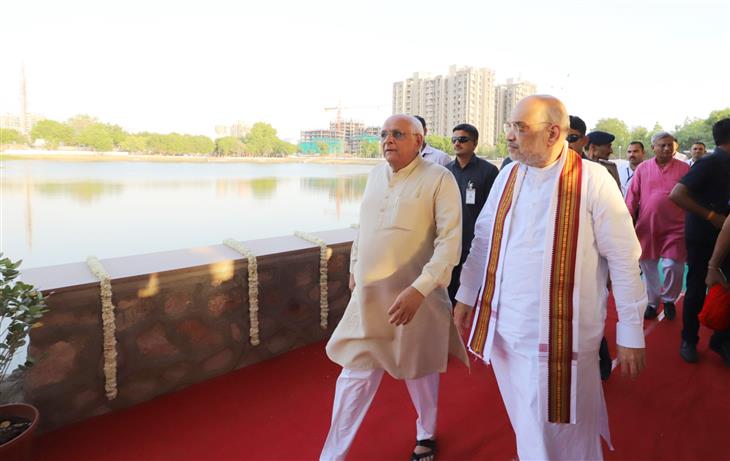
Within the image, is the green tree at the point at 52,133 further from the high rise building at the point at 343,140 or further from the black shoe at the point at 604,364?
the high rise building at the point at 343,140

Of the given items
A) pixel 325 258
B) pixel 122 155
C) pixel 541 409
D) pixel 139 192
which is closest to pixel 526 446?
pixel 541 409

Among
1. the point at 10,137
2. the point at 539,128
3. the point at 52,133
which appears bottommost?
the point at 539,128

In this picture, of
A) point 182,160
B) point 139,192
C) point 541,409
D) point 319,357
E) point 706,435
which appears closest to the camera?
point 541,409

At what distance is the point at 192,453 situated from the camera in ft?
6.60

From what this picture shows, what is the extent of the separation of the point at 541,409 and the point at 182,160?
901 centimetres

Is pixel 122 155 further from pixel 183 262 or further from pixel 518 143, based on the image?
pixel 518 143

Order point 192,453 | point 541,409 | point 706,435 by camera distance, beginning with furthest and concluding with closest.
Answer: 1. point 706,435
2. point 192,453
3. point 541,409

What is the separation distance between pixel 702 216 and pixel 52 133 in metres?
7.27

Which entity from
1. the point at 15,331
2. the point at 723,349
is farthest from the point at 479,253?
the point at 723,349

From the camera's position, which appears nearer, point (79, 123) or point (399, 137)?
point (399, 137)

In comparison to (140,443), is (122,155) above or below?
above

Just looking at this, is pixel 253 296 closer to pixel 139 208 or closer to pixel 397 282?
pixel 397 282

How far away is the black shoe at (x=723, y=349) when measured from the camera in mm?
2939

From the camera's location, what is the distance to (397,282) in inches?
72.9
